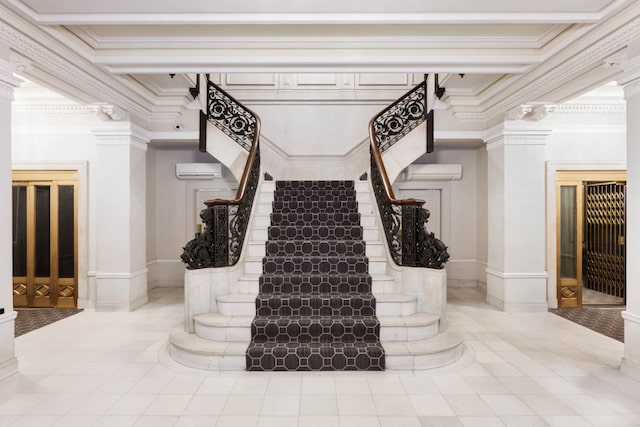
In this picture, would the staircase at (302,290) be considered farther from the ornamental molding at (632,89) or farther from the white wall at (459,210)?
the white wall at (459,210)

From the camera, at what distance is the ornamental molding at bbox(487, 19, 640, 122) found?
3.50 metres

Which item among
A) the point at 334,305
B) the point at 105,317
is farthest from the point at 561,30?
the point at 105,317

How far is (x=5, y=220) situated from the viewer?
3570 mm

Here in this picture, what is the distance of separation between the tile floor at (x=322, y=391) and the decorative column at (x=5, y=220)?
292 millimetres

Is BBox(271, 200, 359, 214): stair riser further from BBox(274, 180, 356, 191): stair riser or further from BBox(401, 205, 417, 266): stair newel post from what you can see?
BBox(401, 205, 417, 266): stair newel post

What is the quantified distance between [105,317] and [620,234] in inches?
349

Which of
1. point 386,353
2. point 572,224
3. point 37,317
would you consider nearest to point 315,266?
point 386,353

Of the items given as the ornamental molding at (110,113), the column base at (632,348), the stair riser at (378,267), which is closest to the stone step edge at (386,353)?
the stair riser at (378,267)

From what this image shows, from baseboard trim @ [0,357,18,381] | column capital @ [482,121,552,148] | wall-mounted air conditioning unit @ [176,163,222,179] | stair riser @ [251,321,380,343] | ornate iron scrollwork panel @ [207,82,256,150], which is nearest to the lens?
baseboard trim @ [0,357,18,381]

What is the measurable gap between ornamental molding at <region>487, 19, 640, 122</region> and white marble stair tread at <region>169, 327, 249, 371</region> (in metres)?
4.77

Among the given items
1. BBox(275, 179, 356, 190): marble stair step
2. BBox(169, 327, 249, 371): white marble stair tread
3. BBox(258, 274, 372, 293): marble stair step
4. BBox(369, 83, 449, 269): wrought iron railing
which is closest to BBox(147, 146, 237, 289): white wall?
BBox(275, 179, 356, 190): marble stair step

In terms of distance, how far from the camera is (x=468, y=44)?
4340 mm

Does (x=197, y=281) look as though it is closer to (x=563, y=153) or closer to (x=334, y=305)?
(x=334, y=305)

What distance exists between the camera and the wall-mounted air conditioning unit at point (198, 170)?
24.7 feet
